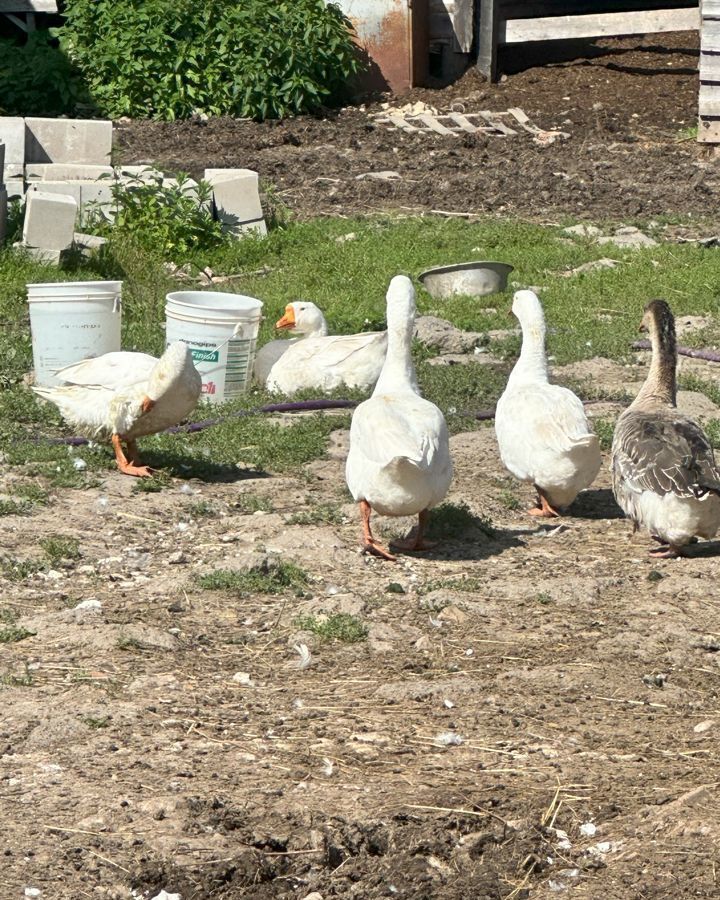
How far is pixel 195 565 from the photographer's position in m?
6.34

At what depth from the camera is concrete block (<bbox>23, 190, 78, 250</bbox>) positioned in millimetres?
11352

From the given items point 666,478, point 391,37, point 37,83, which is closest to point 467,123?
point 391,37

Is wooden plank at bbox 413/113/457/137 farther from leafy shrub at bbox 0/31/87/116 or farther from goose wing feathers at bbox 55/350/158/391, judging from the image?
goose wing feathers at bbox 55/350/158/391

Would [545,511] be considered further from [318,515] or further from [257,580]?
[257,580]

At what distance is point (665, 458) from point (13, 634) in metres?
3.00

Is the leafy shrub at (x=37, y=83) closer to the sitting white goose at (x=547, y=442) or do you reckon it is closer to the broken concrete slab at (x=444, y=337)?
the broken concrete slab at (x=444, y=337)

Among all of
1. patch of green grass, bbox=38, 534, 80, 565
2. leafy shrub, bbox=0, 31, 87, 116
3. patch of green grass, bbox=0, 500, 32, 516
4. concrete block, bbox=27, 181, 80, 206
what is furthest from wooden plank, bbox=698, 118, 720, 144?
patch of green grass, bbox=38, 534, 80, 565

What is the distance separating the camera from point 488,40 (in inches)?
802

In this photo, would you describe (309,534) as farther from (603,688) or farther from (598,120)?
(598,120)

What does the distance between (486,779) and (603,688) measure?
88 centimetres

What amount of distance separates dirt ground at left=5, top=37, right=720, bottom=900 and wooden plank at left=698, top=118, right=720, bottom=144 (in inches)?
393

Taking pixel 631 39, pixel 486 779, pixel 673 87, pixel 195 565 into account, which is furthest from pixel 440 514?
pixel 631 39

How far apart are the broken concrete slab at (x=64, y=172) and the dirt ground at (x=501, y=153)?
6.93 feet

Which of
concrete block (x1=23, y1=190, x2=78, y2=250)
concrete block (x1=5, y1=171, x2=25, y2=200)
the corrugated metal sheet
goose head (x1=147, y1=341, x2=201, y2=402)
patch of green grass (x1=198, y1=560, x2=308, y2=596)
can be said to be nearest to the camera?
patch of green grass (x1=198, y1=560, x2=308, y2=596)
